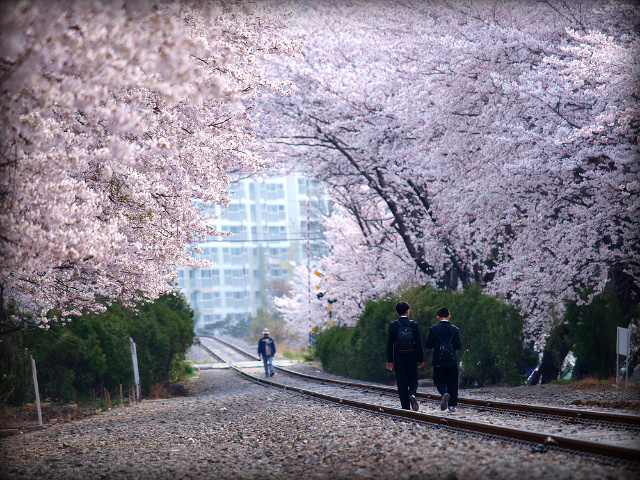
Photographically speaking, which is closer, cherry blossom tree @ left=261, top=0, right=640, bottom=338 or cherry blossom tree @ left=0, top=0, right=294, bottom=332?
cherry blossom tree @ left=0, top=0, right=294, bottom=332

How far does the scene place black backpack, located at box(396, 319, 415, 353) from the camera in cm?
1049

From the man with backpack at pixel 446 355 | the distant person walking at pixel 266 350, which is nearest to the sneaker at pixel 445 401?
the man with backpack at pixel 446 355

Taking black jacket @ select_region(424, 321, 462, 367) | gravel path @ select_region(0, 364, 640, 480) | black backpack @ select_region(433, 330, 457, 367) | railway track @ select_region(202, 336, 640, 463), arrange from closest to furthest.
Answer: gravel path @ select_region(0, 364, 640, 480)
railway track @ select_region(202, 336, 640, 463)
black backpack @ select_region(433, 330, 457, 367)
black jacket @ select_region(424, 321, 462, 367)

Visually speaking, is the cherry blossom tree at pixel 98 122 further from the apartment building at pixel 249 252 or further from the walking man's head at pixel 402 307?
the apartment building at pixel 249 252

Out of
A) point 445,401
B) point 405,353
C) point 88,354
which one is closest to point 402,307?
point 405,353

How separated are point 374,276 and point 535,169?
51.5 ft

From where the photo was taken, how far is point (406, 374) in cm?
1069

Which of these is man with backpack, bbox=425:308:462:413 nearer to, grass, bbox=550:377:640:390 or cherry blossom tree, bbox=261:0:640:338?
grass, bbox=550:377:640:390

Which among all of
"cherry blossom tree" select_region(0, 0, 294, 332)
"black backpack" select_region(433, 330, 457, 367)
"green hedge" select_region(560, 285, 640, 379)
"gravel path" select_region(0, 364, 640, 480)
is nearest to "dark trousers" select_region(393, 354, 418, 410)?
"black backpack" select_region(433, 330, 457, 367)

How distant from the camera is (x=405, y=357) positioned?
10602mm

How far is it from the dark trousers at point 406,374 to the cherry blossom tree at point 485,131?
5.83 meters

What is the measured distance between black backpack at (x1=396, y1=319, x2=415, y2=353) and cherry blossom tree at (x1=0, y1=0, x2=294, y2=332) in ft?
14.1

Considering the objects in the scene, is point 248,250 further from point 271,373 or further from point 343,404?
point 343,404

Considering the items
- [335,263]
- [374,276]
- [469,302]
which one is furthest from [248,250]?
[469,302]
